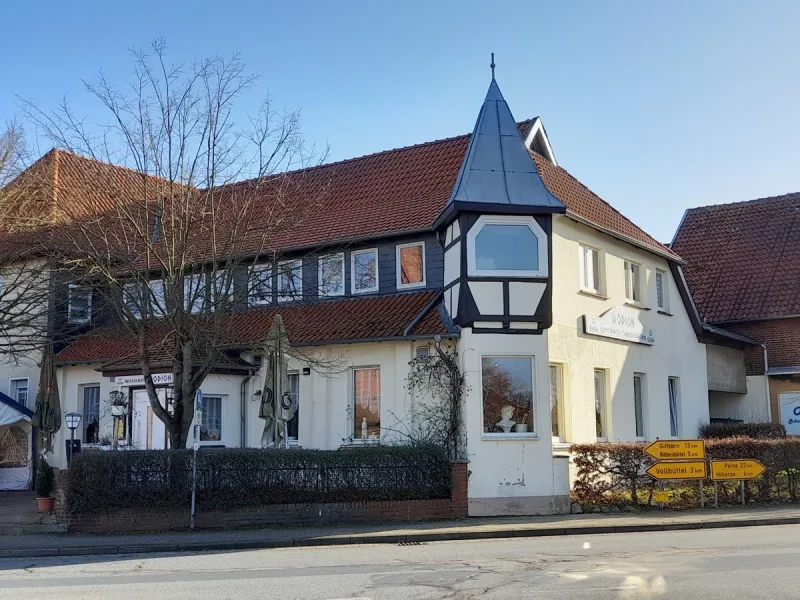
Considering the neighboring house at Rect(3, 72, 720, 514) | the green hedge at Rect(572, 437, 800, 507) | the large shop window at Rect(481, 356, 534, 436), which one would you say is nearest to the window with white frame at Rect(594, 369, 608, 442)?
the neighboring house at Rect(3, 72, 720, 514)

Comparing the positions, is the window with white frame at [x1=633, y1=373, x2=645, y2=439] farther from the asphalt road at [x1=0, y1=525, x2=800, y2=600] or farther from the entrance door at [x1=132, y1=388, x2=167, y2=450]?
the entrance door at [x1=132, y1=388, x2=167, y2=450]

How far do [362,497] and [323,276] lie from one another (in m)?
7.10

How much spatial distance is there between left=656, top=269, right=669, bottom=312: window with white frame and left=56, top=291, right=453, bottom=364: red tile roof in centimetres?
824

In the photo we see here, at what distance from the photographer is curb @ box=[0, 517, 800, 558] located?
15.2 m

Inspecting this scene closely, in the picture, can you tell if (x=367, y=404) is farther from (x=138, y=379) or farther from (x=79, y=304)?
(x=79, y=304)

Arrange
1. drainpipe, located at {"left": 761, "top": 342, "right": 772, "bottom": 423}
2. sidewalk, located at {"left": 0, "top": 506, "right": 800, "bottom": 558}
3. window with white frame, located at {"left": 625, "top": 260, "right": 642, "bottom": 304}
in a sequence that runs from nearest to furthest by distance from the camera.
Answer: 1. sidewalk, located at {"left": 0, "top": 506, "right": 800, "bottom": 558}
2. window with white frame, located at {"left": 625, "top": 260, "right": 642, "bottom": 304}
3. drainpipe, located at {"left": 761, "top": 342, "right": 772, "bottom": 423}

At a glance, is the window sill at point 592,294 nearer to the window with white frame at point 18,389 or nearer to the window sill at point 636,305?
the window sill at point 636,305

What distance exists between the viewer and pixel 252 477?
57.9 feet

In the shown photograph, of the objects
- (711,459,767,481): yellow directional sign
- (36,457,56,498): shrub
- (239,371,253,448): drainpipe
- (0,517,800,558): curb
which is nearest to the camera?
(0,517,800,558): curb

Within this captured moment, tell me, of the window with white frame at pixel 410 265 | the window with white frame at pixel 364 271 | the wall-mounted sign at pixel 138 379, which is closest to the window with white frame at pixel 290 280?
the window with white frame at pixel 364 271

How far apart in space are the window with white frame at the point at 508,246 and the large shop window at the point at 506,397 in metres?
1.90

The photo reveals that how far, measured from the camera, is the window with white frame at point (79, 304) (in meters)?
20.9

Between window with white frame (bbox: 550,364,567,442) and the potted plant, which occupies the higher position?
window with white frame (bbox: 550,364,567,442)

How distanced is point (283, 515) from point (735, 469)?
9.74 m
